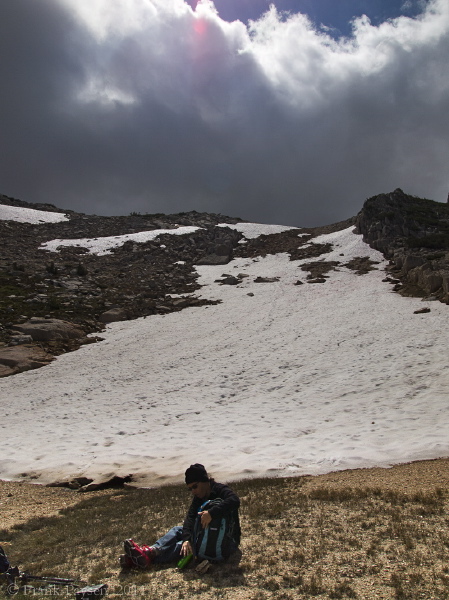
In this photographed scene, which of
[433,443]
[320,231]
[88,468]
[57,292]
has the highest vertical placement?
[320,231]

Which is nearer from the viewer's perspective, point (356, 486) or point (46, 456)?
→ point (356, 486)

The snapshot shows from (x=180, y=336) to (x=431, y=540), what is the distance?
2171 centimetres

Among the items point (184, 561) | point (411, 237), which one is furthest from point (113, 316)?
point (411, 237)

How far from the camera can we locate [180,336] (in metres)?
26.5

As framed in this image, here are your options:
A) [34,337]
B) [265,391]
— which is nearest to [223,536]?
[265,391]

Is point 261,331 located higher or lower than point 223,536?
higher

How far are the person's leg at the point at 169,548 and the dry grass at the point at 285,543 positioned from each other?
18 cm

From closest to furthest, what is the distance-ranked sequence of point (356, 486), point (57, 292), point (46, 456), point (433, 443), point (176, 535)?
point (176, 535) < point (356, 486) < point (433, 443) < point (46, 456) < point (57, 292)

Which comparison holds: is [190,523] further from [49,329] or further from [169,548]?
[49,329]

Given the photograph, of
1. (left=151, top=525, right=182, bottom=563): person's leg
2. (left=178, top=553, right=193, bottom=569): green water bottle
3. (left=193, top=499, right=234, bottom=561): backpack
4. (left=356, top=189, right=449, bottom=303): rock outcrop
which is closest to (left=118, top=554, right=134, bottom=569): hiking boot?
(left=151, top=525, right=182, bottom=563): person's leg

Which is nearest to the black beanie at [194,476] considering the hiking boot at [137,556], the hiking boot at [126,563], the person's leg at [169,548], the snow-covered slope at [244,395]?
the person's leg at [169,548]

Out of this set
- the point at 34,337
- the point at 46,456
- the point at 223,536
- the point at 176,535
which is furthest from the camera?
the point at 34,337

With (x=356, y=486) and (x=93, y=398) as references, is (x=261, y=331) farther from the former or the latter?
(x=356, y=486)

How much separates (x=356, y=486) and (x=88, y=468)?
7.65 metres
